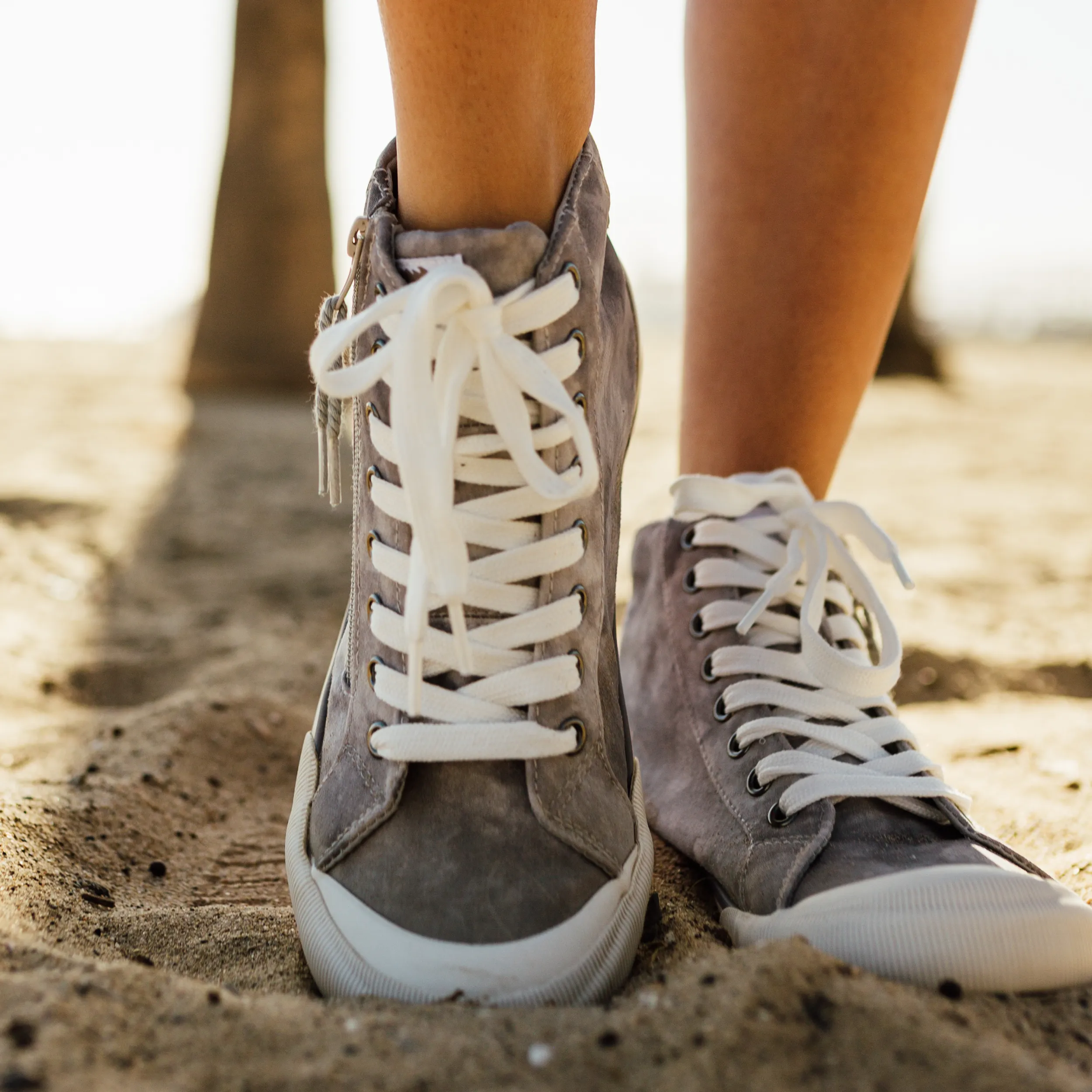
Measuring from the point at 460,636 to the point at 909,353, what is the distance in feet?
19.6

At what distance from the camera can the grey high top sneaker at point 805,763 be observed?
0.73m

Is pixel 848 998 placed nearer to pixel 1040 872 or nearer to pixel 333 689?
pixel 1040 872

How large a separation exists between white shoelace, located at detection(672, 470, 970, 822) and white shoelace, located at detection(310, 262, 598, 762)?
0.21m

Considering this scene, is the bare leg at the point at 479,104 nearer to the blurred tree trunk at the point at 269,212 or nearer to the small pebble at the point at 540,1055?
the small pebble at the point at 540,1055

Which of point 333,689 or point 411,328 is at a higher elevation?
point 411,328

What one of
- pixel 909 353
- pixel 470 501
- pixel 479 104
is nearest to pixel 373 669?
pixel 470 501

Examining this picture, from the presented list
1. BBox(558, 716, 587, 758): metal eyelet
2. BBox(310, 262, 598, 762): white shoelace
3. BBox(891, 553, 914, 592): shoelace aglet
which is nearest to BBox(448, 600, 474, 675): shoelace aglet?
BBox(310, 262, 598, 762): white shoelace

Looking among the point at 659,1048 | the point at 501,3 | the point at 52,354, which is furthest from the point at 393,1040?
the point at 52,354

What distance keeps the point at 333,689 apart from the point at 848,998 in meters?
0.50

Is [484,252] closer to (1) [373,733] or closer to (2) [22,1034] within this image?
(1) [373,733]

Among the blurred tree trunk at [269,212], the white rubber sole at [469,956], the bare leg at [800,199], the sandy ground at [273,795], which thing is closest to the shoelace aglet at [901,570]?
the bare leg at [800,199]

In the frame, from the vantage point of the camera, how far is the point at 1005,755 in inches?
49.9

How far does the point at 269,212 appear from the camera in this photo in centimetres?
463

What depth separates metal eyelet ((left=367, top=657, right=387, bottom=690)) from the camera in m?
0.84
